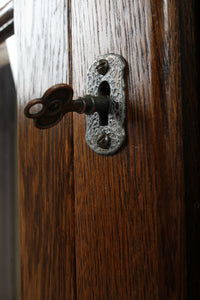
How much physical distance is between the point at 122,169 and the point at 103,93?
0.08 m

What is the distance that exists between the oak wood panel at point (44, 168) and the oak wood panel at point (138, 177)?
3 centimetres

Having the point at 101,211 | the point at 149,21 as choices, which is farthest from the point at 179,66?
the point at 101,211

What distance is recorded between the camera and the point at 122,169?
0.98ft

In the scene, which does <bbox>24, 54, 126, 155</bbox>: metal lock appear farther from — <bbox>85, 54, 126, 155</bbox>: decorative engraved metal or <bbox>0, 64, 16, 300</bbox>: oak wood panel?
<bbox>0, 64, 16, 300</bbox>: oak wood panel

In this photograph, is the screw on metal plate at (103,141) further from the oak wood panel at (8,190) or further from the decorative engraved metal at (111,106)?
the oak wood panel at (8,190)

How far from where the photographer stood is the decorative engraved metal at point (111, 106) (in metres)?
0.30

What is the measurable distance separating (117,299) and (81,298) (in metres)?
0.06

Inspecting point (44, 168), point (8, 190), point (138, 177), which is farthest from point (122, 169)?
point (8, 190)

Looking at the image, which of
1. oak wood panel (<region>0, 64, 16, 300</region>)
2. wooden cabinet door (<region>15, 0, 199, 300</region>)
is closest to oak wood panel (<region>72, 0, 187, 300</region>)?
wooden cabinet door (<region>15, 0, 199, 300</region>)

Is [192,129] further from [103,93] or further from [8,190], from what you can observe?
[8,190]

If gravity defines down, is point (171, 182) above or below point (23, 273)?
above

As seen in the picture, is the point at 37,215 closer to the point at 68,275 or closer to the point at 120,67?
the point at 68,275

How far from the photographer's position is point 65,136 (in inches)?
14.7

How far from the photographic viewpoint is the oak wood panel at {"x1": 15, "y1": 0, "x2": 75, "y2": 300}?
0.37 meters
